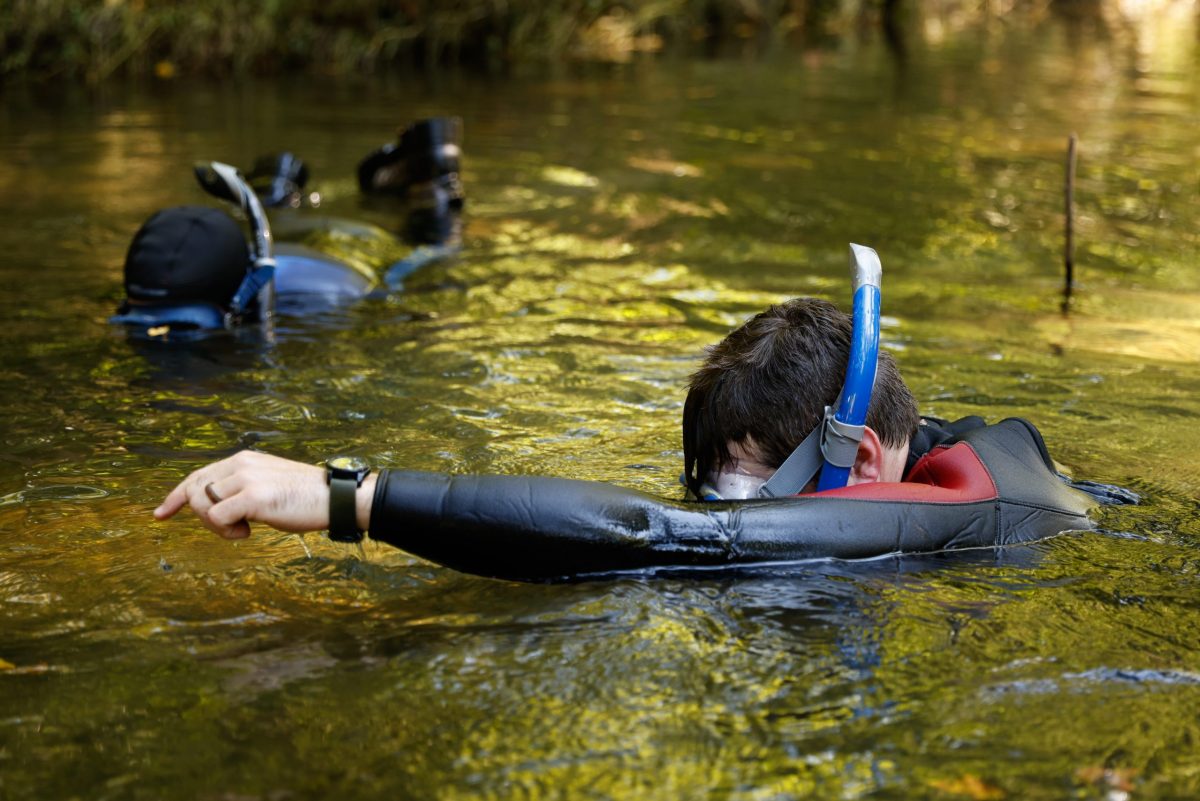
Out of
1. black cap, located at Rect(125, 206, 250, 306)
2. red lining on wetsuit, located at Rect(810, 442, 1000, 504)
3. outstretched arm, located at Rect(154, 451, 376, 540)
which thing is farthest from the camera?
black cap, located at Rect(125, 206, 250, 306)

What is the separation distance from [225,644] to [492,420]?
191cm

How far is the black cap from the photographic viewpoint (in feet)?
18.2

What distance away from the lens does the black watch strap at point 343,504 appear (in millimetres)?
2605

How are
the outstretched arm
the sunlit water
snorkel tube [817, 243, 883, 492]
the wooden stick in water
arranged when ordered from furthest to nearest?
1. the wooden stick in water
2. snorkel tube [817, 243, 883, 492]
3. the outstretched arm
4. the sunlit water

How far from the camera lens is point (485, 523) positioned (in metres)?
2.71

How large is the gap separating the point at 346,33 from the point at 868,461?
14969 millimetres

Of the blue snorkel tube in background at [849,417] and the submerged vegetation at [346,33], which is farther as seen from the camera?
the submerged vegetation at [346,33]

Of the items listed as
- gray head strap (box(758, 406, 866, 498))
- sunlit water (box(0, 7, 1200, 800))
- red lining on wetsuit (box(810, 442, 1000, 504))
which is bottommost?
sunlit water (box(0, 7, 1200, 800))

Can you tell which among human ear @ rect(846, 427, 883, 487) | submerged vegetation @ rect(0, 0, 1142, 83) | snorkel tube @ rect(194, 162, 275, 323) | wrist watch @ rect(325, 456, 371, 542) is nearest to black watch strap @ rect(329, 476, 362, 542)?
wrist watch @ rect(325, 456, 371, 542)

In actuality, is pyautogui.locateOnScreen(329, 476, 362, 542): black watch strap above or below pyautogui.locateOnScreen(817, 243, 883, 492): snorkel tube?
below

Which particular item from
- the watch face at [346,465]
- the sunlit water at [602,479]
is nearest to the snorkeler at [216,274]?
the sunlit water at [602,479]

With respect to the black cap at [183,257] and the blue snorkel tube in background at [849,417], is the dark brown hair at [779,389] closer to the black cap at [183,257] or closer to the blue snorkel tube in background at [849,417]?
the blue snorkel tube in background at [849,417]

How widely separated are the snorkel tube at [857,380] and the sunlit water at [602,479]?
24 centimetres

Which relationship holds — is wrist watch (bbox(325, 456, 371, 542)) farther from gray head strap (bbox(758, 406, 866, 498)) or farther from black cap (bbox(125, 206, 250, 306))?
black cap (bbox(125, 206, 250, 306))
